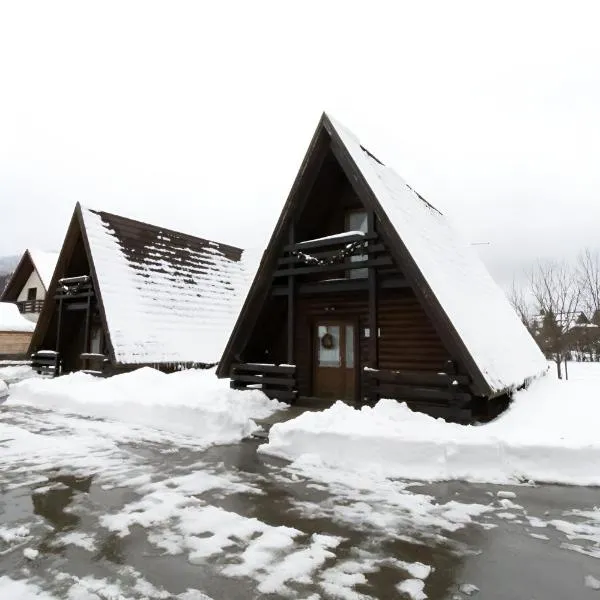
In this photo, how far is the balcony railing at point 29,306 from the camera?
25953 mm

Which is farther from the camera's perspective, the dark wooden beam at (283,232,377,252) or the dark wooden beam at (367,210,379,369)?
the dark wooden beam at (283,232,377,252)

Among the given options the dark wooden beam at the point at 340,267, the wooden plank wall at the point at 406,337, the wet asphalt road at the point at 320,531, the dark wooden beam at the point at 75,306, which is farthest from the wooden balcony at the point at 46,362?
the wooden plank wall at the point at 406,337

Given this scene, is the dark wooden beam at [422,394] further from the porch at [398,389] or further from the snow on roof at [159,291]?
the snow on roof at [159,291]

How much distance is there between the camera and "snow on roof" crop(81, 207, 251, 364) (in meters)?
15.1

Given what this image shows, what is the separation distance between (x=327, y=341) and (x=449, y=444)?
5.13 m

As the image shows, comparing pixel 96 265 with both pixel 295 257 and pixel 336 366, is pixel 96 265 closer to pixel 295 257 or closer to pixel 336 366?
pixel 295 257

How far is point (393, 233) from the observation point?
28.1 feet

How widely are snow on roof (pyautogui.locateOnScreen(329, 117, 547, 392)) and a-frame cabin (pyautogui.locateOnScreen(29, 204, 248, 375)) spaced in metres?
9.32

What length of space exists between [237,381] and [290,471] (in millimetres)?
4765

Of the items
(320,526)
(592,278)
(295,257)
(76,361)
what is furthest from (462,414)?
(592,278)

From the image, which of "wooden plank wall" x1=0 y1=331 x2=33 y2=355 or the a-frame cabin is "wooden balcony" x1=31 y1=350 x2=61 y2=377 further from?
"wooden plank wall" x1=0 y1=331 x2=33 y2=355

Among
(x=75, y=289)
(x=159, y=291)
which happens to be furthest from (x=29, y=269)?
(x=159, y=291)

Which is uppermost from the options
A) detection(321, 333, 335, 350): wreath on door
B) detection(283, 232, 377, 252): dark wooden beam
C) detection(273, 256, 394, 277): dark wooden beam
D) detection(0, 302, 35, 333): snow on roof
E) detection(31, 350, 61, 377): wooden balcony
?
detection(283, 232, 377, 252): dark wooden beam

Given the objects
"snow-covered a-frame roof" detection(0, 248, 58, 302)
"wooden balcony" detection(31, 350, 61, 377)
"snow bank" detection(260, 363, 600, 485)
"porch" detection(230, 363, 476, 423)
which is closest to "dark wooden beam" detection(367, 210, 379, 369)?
"porch" detection(230, 363, 476, 423)
